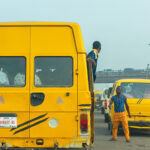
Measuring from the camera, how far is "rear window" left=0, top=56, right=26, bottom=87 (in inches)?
380

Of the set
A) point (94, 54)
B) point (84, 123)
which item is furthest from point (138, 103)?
point (84, 123)

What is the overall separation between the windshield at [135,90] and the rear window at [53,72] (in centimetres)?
867

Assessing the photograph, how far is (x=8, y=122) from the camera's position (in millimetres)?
9656

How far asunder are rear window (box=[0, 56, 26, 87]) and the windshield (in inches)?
349

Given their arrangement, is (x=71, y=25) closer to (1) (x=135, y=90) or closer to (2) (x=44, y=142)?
(2) (x=44, y=142)

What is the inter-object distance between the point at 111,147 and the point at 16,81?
5247 millimetres

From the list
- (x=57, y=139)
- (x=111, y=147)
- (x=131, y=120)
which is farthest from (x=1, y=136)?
(x=131, y=120)

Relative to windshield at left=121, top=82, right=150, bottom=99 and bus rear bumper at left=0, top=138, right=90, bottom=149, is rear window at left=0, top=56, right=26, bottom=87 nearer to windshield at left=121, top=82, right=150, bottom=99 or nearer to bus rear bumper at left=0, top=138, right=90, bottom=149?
bus rear bumper at left=0, top=138, right=90, bottom=149

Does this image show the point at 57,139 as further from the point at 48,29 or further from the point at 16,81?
the point at 48,29

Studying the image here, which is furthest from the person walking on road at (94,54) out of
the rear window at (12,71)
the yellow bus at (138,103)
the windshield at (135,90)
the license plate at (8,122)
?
→ the windshield at (135,90)

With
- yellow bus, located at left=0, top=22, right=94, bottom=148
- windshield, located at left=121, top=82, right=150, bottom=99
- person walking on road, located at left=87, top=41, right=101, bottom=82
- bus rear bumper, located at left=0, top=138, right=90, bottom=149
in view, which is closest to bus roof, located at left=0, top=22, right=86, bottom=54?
yellow bus, located at left=0, top=22, right=94, bottom=148

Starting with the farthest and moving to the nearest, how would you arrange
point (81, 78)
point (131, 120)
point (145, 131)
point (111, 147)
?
1. point (145, 131)
2. point (131, 120)
3. point (111, 147)
4. point (81, 78)

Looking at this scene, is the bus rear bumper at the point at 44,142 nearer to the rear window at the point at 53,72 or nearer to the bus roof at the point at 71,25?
the rear window at the point at 53,72

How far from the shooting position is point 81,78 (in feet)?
31.5
